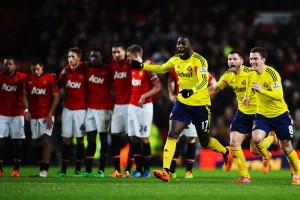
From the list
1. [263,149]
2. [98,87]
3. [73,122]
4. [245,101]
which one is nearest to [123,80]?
[98,87]

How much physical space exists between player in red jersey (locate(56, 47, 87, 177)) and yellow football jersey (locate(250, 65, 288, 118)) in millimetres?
3871

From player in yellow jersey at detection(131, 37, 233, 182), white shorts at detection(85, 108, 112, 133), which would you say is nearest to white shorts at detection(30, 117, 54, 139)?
white shorts at detection(85, 108, 112, 133)

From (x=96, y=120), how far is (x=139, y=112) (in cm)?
90

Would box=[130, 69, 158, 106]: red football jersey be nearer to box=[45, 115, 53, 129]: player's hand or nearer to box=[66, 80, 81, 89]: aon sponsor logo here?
box=[66, 80, 81, 89]: aon sponsor logo

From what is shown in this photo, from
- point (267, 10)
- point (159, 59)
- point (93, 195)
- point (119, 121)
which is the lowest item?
point (93, 195)

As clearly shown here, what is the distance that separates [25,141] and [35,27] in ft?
22.2

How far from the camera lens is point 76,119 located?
16.0m

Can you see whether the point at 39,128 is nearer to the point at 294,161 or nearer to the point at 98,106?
the point at 98,106

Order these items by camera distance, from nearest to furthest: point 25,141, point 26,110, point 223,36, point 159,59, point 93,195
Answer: point 93,195 < point 26,110 < point 25,141 < point 159,59 < point 223,36

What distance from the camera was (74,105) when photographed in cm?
1605

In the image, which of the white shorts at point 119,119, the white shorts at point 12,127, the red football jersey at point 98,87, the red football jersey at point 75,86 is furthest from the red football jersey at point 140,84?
the white shorts at point 12,127

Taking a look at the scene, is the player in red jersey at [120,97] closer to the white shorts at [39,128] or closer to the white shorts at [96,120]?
the white shorts at [96,120]

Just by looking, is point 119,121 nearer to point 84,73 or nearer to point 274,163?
point 84,73

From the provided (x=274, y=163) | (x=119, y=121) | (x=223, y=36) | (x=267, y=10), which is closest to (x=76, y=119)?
(x=119, y=121)
